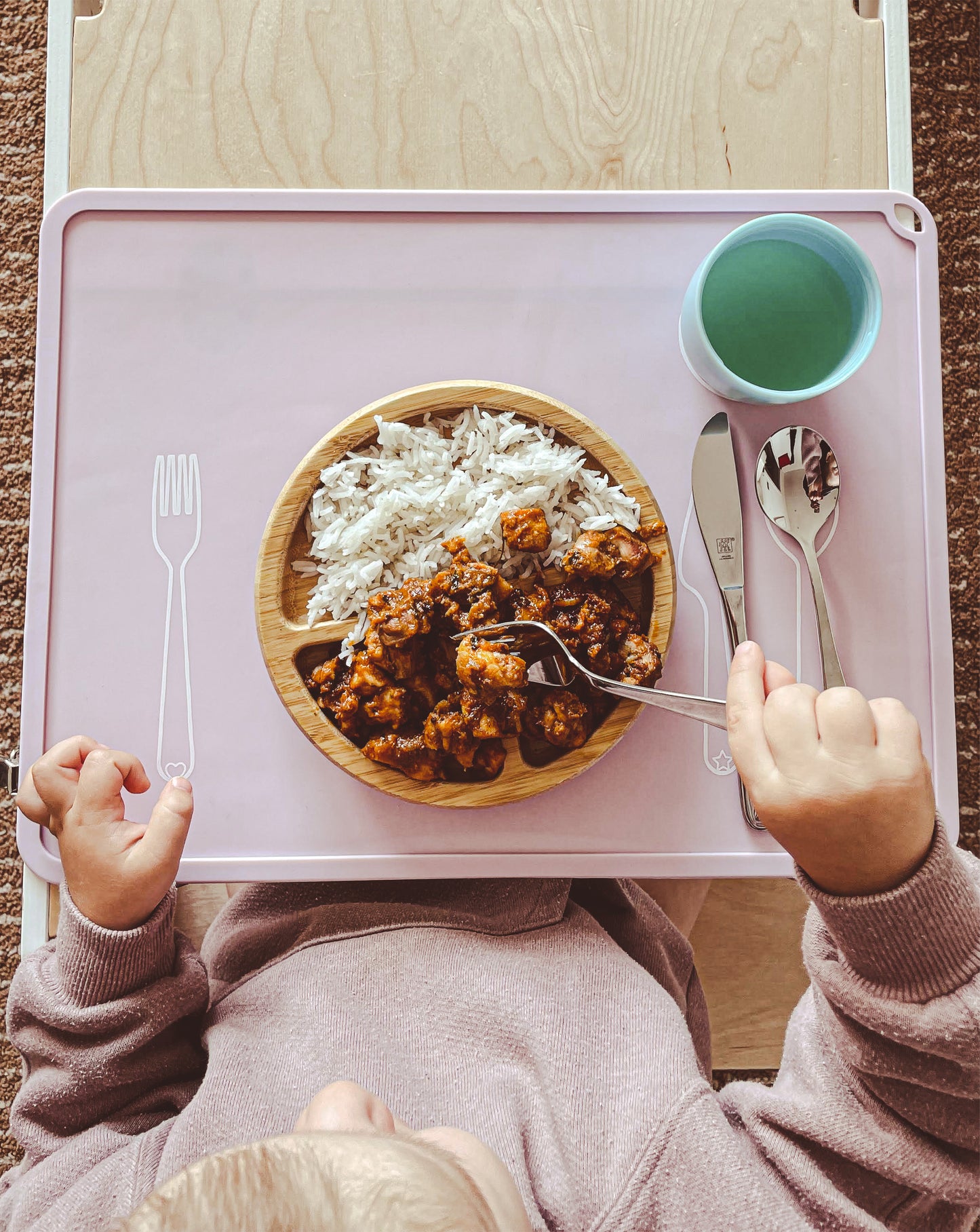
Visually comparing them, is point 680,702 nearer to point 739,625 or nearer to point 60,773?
point 739,625

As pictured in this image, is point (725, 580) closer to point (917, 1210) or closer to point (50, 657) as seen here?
point (917, 1210)

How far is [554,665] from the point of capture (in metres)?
0.86

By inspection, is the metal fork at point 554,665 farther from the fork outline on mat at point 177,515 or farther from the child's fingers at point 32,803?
the child's fingers at point 32,803

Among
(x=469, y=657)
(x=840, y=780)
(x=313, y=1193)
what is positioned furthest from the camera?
(x=469, y=657)

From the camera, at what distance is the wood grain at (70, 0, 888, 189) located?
0.98 metres

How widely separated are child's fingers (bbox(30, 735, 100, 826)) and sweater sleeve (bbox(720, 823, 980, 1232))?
0.70 meters

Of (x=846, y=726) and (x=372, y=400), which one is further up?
(x=372, y=400)

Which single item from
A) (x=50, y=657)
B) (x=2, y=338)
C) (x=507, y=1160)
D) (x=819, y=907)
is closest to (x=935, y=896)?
(x=819, y=907)

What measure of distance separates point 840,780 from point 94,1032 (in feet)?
2.43

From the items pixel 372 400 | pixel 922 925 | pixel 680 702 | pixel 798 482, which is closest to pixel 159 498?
pixel 372 400

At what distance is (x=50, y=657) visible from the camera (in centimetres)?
94

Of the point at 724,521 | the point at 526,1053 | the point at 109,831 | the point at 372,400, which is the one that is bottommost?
the point at 526,1053

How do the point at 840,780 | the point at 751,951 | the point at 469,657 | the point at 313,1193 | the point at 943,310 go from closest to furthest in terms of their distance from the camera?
the point at 313,1193 < the point at 840,780 < the point at 469,657 < the point at 751,951 < the point at 943,310

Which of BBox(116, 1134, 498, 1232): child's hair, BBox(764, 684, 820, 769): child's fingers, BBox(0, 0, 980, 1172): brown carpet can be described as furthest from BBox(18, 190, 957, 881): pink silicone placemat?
BBox(0, 0, 980, 1172): brown carpet
